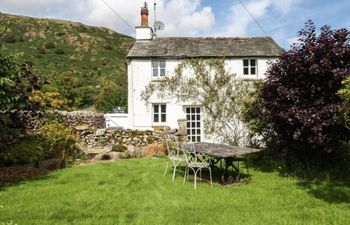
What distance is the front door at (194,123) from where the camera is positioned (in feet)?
67.3

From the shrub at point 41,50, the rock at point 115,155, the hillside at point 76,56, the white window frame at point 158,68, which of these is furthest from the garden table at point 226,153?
the shrub at point 41,50

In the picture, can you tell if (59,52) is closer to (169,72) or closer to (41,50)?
(41,50)

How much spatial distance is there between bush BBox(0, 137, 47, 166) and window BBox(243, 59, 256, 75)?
12.4 m

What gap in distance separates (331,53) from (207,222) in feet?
19.6

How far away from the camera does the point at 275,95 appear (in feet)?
→ 35.3

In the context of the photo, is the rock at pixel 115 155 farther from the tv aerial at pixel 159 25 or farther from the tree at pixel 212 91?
the tv aerial at pixel 159 25

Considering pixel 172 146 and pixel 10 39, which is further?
pixel 10 39

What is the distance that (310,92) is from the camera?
984 cm

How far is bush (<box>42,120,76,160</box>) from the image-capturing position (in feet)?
46.6

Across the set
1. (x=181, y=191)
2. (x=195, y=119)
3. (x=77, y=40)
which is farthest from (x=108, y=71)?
(x=181, y=191)

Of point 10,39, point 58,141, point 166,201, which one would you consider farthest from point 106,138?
point 10,39

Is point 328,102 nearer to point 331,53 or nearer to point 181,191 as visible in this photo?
point 331,53

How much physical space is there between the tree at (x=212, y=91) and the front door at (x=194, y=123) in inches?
16.0

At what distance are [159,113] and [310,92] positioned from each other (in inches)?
465
